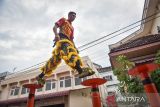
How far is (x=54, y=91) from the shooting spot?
15.7 metres

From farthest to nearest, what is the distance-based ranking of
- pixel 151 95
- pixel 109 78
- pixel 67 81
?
pixel 109 78 < pixel 67 81 < pixel 151 95

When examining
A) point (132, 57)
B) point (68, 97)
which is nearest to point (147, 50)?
point (132, 57)

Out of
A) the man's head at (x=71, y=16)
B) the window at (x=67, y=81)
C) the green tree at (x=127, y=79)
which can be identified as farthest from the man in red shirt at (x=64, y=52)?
the window at (x=67, y=81)

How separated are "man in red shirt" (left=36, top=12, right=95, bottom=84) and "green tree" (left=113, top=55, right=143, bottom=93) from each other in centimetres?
235

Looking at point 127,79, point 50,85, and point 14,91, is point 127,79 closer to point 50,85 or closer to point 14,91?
point 50,85

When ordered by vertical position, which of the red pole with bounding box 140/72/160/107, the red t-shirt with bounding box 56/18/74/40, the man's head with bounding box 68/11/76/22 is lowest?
the red pole with bounding box 140/72/160/107

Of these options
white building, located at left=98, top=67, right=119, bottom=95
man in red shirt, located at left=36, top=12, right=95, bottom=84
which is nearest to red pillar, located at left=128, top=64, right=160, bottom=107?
man in red shirt, located at left=36, top=12, right=95, bottom=84

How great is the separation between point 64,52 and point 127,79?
3.00m

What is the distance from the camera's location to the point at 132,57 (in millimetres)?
6734

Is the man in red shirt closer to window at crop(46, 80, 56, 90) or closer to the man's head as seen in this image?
the man's head

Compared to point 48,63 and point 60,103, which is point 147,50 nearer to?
point 48,63

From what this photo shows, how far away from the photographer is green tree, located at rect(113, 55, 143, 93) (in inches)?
205

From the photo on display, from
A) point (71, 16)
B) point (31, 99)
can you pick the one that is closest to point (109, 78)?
point (71, 16)

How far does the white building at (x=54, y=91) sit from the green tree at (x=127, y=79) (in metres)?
8.56
